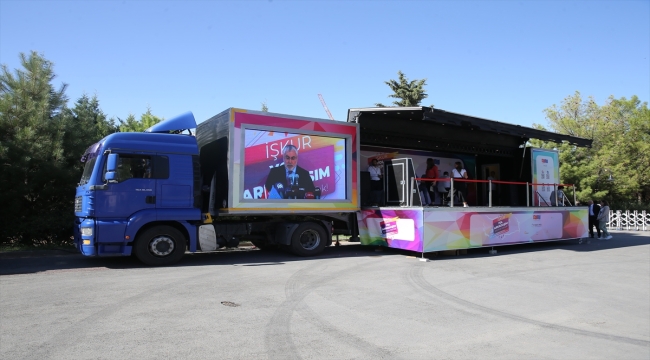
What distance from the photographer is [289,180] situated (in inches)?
471

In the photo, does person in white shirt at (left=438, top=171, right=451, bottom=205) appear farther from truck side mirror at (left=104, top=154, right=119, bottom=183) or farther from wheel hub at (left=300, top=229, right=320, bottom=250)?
truck side mirror at (left=104, top=154, right=119, bottom=183)

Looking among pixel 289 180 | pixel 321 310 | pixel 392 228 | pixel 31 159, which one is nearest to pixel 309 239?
pixel 289 180

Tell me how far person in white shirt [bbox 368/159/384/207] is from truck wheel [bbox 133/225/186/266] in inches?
237

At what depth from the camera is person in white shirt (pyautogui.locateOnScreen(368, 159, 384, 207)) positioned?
557 inches

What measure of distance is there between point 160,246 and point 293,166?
3.84 metres

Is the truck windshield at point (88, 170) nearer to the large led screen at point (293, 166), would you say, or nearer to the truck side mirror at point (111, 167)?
the truck side mirror at point (111, 167)

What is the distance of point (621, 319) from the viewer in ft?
21.3

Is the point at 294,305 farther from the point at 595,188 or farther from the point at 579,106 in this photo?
the point at 579,106

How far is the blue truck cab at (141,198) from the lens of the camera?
9.85 m

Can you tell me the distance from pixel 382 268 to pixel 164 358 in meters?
6.67

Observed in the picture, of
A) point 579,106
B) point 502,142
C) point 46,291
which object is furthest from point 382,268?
point 579,106

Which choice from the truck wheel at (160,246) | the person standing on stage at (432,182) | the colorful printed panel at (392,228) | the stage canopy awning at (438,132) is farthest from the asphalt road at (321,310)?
the person standing on stage at (432,182)

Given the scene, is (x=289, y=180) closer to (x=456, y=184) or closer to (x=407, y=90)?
(x=456, y=184)

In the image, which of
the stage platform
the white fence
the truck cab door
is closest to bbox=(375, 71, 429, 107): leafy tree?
the white fence
